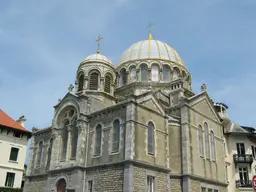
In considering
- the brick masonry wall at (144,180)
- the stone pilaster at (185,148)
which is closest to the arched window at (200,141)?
the stone pilaster at (185,148)

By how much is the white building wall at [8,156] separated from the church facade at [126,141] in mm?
5776

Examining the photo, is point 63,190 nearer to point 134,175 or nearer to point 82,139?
point 82,139

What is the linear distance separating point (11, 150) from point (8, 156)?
91 centimetres

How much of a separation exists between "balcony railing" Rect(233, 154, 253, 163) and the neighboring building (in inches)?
→ 1061

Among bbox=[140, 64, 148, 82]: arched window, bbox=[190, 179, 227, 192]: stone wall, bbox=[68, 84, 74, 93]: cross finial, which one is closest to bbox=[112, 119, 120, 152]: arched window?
bbox=[68, 84, 74, 93]: cross finial

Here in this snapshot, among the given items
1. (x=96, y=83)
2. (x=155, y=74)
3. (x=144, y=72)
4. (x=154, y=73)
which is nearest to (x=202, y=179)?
(x=96, y=83)

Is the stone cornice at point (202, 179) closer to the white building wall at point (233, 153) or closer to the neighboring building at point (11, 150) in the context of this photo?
the white building wall at point (233, 153)

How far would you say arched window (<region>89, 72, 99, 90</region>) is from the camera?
29.6 meters

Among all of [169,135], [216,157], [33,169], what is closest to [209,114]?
[216,157]

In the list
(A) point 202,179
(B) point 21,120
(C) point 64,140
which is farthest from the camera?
(B) point 21,120

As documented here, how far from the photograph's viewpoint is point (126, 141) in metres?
22.6

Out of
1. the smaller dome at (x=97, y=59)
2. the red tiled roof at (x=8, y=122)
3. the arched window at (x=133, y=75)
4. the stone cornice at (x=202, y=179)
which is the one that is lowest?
the stone cornice at (x=202, y=179)

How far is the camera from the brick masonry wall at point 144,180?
2195 cm

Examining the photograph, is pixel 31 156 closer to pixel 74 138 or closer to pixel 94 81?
pixel 74 138
